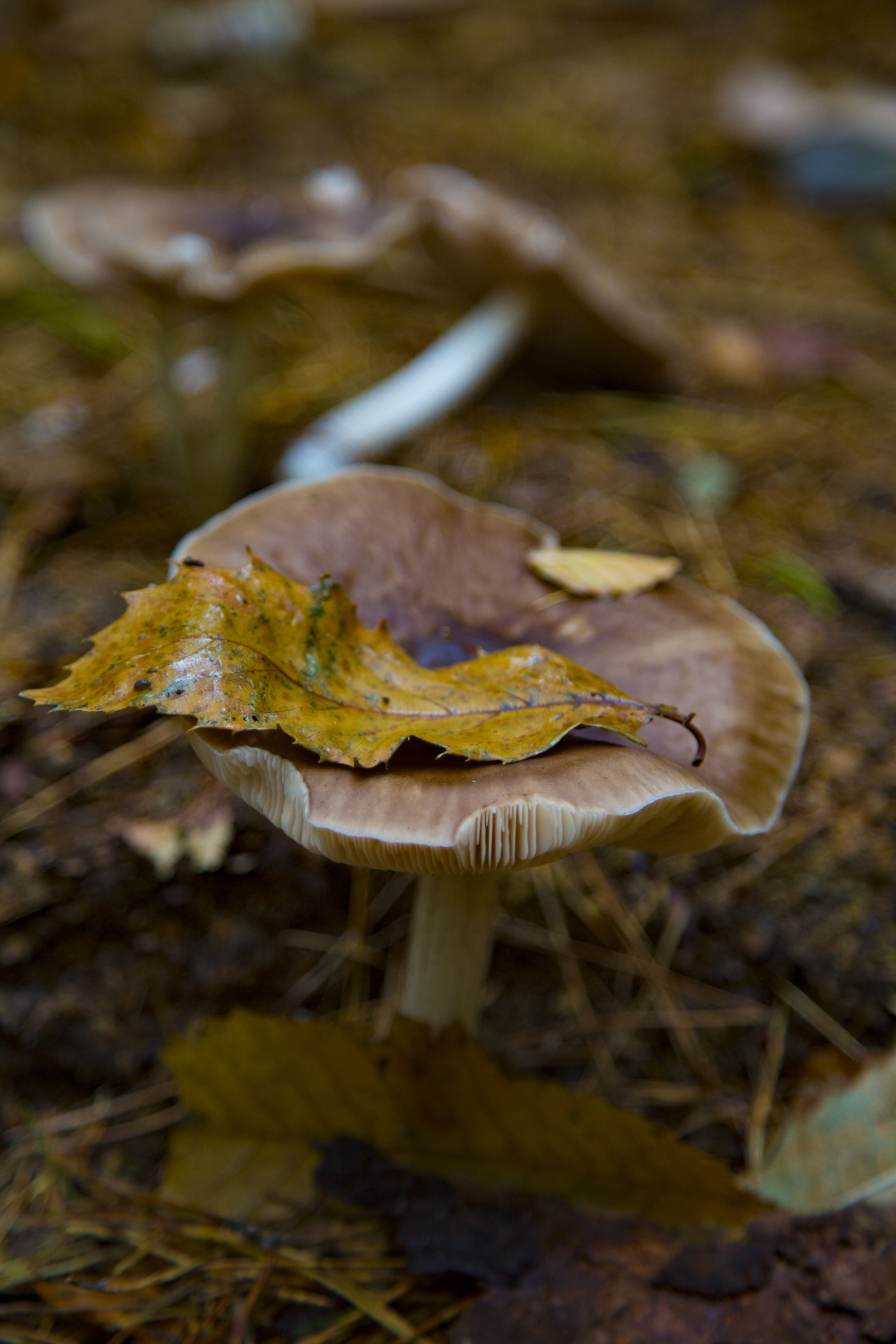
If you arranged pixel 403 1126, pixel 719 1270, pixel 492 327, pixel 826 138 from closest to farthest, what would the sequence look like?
pixel 719 1270, pixel 403 1126, pixel 492 327, pixel 826 138

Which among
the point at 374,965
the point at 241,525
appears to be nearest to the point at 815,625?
the point at 374,965

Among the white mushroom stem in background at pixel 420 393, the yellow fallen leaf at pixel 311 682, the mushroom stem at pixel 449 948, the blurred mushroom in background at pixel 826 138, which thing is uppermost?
the yellow fallen leaf at pixel 311 682

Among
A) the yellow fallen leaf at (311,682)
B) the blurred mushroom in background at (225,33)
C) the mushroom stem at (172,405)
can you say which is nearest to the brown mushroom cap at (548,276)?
the mushroom stem at (172,405)

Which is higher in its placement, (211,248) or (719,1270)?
(211,248)

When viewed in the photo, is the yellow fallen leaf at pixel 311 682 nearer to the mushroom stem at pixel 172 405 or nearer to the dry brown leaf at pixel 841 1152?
the dry brown leaf at pixel 841 1152

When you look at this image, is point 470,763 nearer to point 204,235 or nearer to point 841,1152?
point 841,1152

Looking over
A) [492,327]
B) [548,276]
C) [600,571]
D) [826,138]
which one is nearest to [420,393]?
[492,327]

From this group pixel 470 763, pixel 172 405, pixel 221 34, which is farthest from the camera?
pixel 221 34

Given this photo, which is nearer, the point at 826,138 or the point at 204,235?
the point at 204,235
